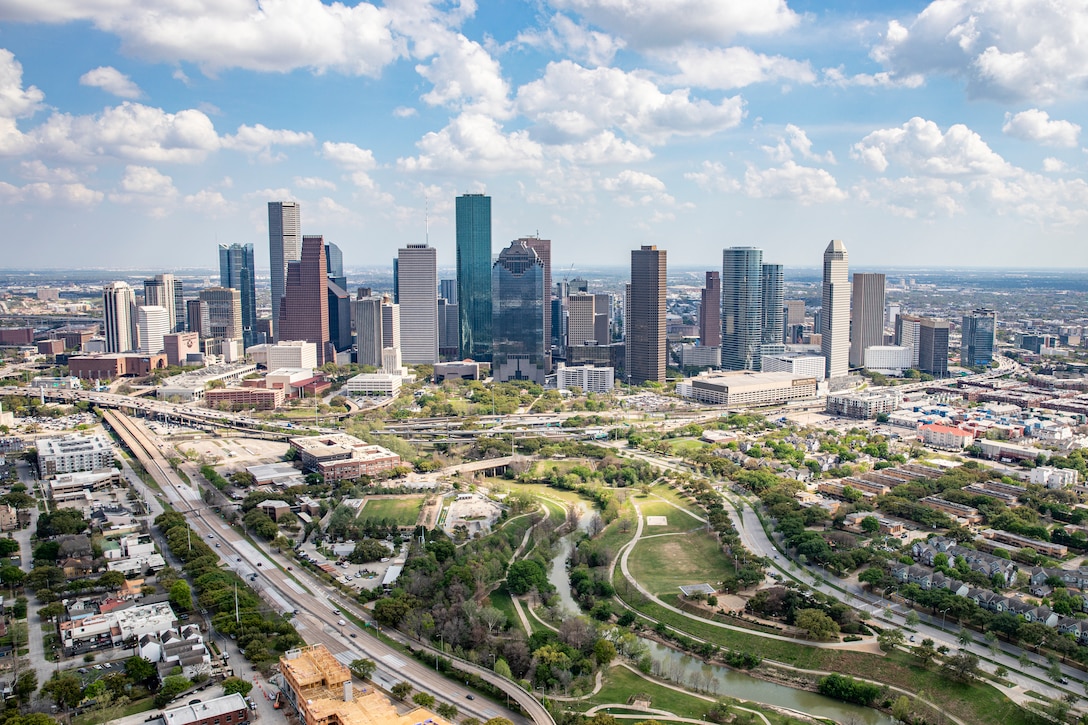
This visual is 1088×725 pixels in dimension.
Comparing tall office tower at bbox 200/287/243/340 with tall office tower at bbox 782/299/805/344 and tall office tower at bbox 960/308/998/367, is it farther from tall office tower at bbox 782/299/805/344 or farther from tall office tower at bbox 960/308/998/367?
tall office tower at bbox 960/308/998/367

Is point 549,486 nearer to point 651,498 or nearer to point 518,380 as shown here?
point 651,498

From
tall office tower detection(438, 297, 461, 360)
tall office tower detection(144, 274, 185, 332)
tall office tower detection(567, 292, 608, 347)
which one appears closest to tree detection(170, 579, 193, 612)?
tall office tower detection(567, 292, 608, 347)

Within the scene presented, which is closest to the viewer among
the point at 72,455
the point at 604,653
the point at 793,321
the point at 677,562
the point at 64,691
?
the point at 64,691

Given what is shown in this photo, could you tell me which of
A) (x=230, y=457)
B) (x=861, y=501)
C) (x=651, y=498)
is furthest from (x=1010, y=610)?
(x=230, y=457)

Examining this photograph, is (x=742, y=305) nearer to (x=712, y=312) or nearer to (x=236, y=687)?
(x=712, y=312)

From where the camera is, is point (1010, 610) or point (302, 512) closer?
point (1010, 610)

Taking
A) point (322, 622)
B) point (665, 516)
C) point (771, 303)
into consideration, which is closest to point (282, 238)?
point (771, 303)
